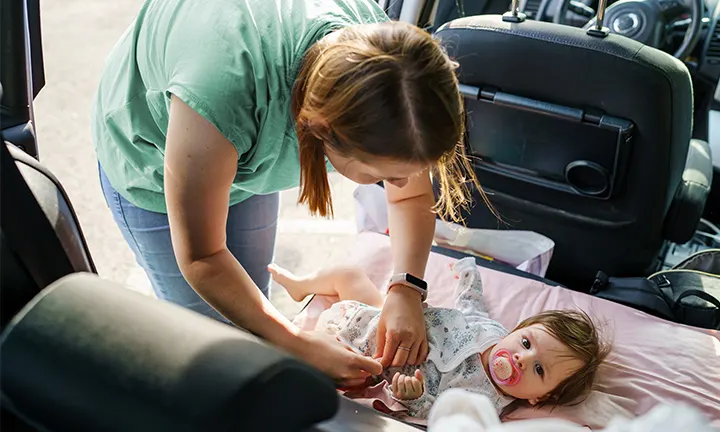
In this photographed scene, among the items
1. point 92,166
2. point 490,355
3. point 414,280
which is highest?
point 414,280

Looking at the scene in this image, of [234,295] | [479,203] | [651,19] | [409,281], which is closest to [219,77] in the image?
[234,295]

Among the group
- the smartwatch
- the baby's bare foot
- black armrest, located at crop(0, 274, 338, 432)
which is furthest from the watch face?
black armrest, located at crop(0, 274, 338, 432)

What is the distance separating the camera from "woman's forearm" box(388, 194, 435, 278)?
1.37 meters

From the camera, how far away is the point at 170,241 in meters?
1.34

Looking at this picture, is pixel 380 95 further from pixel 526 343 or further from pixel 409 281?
pixel 526 343

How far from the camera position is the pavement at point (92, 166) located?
2.62 m

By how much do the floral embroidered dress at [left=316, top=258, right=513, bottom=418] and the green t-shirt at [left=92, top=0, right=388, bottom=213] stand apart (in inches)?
17.7

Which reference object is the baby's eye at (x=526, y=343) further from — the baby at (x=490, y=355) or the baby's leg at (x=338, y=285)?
the baby's leg at (x=338, y=285)

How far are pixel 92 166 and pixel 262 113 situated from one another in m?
2.24

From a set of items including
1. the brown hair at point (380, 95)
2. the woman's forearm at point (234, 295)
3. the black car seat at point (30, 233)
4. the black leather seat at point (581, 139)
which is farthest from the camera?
the black leather seat at point (581, 139)

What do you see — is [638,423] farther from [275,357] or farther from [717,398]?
[717,398]

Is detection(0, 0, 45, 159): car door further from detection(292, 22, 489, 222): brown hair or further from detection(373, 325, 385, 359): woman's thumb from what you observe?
detection(373, 325, 385, 359): woman's thumb

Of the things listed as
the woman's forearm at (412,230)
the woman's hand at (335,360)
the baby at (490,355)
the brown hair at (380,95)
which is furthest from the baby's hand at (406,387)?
the brown hair at (380,95)

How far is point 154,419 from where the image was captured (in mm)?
497
